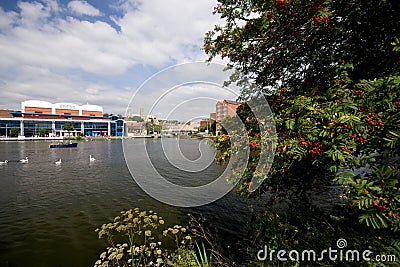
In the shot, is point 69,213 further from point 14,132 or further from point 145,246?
point 14,132

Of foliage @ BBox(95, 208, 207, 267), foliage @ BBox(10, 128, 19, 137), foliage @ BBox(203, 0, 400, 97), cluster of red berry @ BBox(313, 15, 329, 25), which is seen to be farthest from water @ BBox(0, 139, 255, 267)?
foliage @ BBox(10, 128, 19, 137)

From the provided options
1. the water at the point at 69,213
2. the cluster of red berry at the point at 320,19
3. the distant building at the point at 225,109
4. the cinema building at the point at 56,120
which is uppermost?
the cinema building at the point at 56,120

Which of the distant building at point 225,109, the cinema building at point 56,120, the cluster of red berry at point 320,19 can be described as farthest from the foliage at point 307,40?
the cinema building at point 56,120

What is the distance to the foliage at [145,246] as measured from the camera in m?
5.56

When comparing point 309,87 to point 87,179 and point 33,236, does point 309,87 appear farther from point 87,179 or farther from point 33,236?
point 87,179

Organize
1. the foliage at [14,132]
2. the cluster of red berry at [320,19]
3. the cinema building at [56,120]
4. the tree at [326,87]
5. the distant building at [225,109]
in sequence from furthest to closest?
1. the cinema building at [56,120]
2. the foliage at [14,132]
3. the distant building at [225,109]
4. the cluster of red berry at [320,19]
5. the tree at [326,87]

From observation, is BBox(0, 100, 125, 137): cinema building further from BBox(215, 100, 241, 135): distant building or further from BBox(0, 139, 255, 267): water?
BBox(215, 100, 241, 135): distant building

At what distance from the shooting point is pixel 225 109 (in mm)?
5723

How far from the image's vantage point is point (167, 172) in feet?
68.4

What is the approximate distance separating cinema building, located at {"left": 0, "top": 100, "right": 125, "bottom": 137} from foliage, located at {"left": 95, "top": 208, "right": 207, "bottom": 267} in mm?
73316

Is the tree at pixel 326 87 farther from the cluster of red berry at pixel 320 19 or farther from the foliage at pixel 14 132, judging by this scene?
the foliage at pixel 14 132

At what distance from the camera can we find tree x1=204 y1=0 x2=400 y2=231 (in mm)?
2502

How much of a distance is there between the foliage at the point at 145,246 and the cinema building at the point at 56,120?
73316mm

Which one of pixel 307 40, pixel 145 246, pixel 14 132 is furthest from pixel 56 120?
pixel 307 40
